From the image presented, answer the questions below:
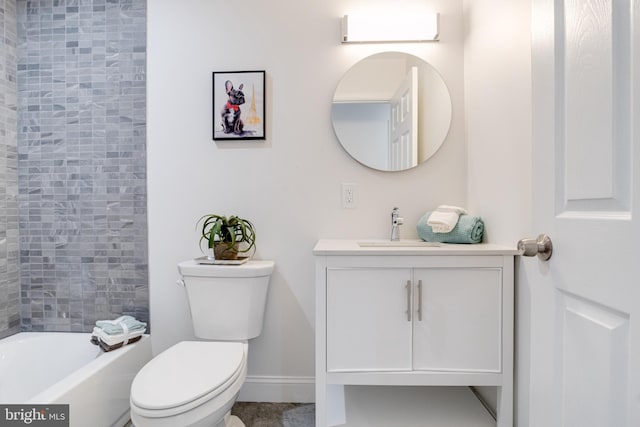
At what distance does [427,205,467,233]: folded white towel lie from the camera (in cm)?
165

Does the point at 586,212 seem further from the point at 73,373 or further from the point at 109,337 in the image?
the point at 109,337

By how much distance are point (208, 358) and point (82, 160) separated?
134 centimetres

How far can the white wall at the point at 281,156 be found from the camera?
190cm

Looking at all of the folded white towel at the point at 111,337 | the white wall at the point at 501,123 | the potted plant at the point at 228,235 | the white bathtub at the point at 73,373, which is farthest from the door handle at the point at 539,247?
the folded white towel at the point at 111,337

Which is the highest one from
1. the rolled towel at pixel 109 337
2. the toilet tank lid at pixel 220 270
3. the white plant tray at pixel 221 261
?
the white plant tray at pixel 221 261

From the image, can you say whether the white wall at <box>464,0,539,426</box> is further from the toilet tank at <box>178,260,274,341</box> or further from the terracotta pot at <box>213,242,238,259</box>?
the terracotta pot at <box>213,242,238,259</box>

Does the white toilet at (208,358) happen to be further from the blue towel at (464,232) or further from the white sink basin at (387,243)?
the blue towel at (464,232)

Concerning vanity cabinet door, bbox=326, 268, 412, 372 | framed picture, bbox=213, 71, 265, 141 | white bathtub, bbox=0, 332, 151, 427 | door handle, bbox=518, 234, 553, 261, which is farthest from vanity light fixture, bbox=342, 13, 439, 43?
white bathtub, bbox=0, 332, 151, 427

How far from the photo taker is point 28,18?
1.98m

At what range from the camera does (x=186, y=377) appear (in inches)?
50.4

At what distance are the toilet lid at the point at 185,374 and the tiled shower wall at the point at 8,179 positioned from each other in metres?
1.15

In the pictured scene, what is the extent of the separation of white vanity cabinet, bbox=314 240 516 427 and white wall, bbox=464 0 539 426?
0.09m

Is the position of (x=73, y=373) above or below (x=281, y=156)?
below

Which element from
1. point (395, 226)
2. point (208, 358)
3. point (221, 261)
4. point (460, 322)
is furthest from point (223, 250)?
point (460, 322)
